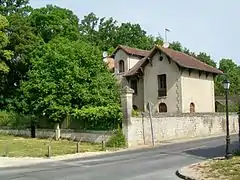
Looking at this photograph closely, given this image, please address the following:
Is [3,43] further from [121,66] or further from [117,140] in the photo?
[117,140]

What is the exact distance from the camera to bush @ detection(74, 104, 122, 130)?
98.8ft

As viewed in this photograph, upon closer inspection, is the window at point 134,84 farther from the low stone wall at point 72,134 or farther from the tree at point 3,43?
the tree at point 3,43

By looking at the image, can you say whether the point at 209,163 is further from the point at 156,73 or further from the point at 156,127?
the point at 156,73

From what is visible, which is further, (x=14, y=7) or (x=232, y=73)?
(x=232, y=73)

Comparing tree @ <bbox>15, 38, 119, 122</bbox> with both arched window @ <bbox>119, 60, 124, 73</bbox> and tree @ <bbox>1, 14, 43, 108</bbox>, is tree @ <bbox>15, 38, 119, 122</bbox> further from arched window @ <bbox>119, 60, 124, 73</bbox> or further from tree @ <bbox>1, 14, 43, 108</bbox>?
arched window @ <bbox>119, 60, 124, 73</bbox>

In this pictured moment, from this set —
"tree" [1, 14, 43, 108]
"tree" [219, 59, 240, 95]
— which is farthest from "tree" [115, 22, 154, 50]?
"tree" [1, 14, 43, 108]

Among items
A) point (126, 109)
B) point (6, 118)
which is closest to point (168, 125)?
point (126, 109)

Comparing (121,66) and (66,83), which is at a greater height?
(121,66)

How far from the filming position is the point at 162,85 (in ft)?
144

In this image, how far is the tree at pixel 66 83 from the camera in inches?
1404

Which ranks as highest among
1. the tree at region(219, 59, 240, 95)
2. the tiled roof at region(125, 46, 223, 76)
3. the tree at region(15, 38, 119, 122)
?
the tree at region(219, 59, 240, 95)

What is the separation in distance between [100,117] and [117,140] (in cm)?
295

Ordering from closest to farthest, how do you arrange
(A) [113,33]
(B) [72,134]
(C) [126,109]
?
1. (C) [126,109]
2. (B) [72,134]
3. (A) [113,33]

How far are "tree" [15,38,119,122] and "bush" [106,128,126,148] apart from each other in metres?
6.82
